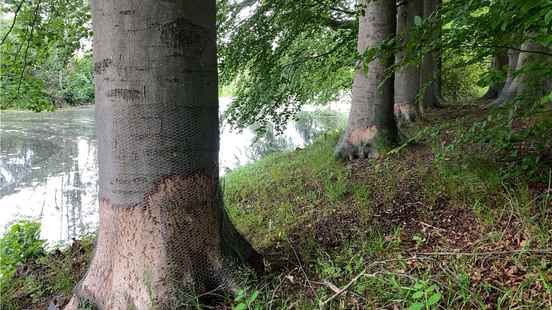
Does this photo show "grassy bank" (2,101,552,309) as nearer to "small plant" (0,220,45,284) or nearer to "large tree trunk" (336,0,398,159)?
"small plant" (0,220,45,284)

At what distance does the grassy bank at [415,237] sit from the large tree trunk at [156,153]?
0.39 metres

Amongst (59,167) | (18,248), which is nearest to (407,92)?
(18,248)

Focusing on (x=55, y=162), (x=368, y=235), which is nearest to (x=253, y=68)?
(x=368, y=235)

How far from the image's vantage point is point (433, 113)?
7.75 metres

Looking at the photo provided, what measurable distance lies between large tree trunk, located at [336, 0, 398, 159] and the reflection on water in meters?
1.30

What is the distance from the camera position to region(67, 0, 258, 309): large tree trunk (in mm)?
1661

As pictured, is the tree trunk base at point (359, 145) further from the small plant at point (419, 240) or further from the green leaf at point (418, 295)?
the green leaf at point (418, 295)

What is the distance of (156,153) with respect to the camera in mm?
1702

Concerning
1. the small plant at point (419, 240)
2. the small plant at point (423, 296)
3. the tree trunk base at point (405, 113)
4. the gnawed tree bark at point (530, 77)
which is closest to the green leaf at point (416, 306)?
the small plant at point (423, 296)

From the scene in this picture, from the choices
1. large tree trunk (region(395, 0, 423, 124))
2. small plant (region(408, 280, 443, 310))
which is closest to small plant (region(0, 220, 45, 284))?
small plant (region(408, 280, 443, 310))

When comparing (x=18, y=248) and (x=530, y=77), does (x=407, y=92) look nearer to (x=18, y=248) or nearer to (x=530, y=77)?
(x=530, y=77)

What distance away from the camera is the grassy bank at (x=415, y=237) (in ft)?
5.37

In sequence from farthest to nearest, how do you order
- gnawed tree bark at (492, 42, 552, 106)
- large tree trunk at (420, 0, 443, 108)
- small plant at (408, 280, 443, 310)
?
large tree trunk at (420, 0, 443, 108), gnawed tree bark at (492, 42, 552, 106), small plant at (408, 280, 443, 310)

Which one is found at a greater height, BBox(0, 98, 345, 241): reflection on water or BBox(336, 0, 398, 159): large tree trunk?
BBox(336, 0, 398, 159): large tree trunk
